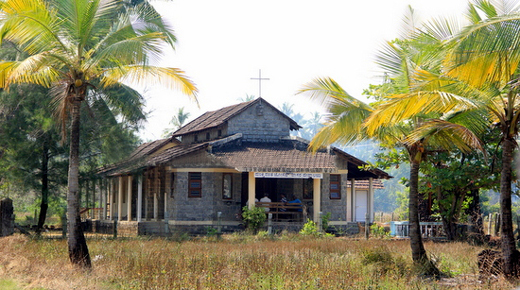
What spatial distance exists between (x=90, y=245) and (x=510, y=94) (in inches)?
492

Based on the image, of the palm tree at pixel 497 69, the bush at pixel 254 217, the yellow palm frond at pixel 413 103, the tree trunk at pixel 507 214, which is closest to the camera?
the palm tree at pixel 497 69

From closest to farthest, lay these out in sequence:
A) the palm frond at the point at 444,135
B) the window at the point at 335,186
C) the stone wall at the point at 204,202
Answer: the palm frond at the point at 444,135, the stone wall at the point at 204,202, the window at the point at 335,186

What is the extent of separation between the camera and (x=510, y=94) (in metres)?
13.5

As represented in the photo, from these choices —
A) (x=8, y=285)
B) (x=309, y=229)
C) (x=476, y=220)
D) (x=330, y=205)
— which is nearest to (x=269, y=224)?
(x=309, y=229)

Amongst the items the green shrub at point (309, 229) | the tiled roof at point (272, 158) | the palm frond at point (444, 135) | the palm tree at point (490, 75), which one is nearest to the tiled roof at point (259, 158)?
the tiled roof at point (272, 158)

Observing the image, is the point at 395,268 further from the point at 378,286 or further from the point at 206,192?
the point at 206,192

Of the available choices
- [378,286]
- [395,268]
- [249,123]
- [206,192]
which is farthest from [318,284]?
[249,123]

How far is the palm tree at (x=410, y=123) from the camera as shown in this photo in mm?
14695

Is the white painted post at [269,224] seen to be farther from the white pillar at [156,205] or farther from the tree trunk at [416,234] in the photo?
the tree trunk at [416,234]

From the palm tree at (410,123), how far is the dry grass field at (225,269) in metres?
1.42

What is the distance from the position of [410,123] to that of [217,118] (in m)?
17.0

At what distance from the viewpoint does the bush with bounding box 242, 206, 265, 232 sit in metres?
26.1

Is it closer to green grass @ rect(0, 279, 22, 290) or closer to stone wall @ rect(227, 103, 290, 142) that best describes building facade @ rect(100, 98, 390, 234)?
stone wall @ rect(227, 103, 290, 142)

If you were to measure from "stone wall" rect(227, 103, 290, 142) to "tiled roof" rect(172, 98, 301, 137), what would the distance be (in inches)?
10.0
